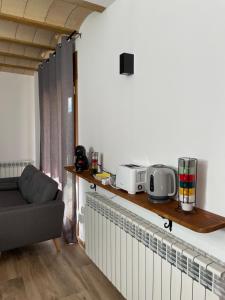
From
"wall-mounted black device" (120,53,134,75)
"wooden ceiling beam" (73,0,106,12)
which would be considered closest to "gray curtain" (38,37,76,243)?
"wooden ceiling beam" (73,0,106,12)

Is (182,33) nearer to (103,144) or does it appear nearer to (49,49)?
(103,144)

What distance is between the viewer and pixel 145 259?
5.35 feet

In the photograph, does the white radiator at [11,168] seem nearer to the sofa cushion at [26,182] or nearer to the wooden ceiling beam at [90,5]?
the sofa cushion at [26,182]

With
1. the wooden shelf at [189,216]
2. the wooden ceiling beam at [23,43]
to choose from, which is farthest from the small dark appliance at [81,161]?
the wooden ceiling beam at [23,43]

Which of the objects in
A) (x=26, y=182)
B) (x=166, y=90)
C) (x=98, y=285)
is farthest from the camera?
(x=26, y=182)

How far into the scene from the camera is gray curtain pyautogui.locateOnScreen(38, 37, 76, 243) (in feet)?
9.35

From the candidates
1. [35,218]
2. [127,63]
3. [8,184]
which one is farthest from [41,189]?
[127,63]

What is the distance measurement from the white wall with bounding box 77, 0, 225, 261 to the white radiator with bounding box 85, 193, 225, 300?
13 centimetres

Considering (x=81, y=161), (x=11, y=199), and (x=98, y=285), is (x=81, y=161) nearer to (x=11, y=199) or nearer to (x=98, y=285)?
(x=98, y=285)

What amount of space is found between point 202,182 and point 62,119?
1978mm

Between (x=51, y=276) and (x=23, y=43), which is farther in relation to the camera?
(x=23, y=43)

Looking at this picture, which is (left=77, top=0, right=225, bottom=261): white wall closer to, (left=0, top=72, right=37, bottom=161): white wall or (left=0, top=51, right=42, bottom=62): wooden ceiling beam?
(left=0, top=51, right=42, bottom=62): wooden ceiling beam

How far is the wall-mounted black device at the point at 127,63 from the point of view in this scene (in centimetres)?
185

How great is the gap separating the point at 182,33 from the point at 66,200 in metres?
2.23
